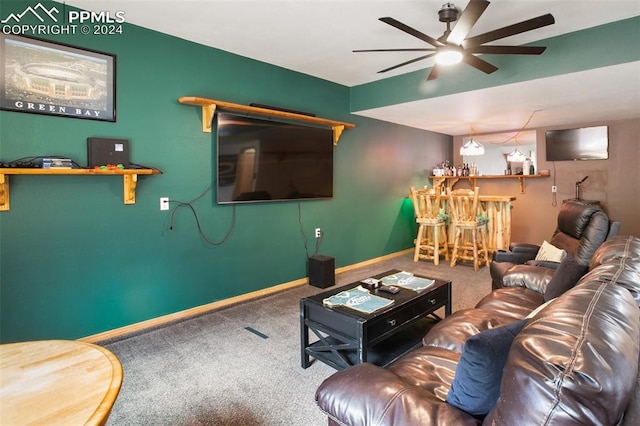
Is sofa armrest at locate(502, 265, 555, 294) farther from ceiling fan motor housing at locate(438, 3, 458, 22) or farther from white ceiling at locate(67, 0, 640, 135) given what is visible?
ceiling fan motor housing at locate(438, 3, 458, 22)

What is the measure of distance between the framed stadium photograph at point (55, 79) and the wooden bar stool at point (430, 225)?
14.0ft

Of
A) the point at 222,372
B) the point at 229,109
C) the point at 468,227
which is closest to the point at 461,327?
the point at 222,372

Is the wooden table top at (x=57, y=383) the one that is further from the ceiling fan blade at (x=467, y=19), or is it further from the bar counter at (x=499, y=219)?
the bar counter at (x=499, y=219)

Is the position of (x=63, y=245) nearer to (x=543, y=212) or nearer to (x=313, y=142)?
(x=313, y=142)

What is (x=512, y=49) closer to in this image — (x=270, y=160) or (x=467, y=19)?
(x=467, y=19)

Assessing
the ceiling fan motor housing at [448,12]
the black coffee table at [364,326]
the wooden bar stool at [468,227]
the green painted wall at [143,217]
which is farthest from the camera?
A: the wooden bar stool at [468,227]

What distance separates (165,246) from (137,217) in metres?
0.37

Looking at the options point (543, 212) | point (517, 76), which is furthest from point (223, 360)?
point (543, 212)

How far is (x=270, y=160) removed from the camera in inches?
155

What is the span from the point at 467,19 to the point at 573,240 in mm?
2475

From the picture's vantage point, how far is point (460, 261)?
5.65 m

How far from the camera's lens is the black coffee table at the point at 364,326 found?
2225 mm

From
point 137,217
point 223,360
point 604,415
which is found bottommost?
point 223,360

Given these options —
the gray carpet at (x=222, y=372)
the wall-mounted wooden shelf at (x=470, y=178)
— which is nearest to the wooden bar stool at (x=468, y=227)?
the wall-mounted wooden shelf at (x=470, y=178)
